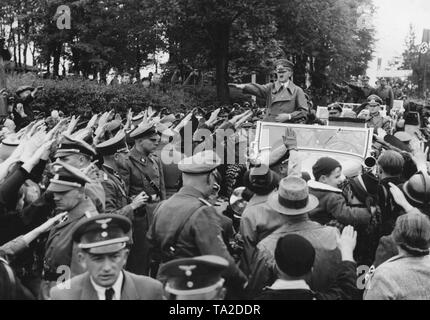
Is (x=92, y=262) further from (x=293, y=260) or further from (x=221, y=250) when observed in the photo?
(x=293, y=260)

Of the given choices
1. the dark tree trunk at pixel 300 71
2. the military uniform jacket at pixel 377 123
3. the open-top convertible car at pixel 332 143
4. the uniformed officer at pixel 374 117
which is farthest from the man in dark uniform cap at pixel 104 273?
the dark tree trunk at pixel 300 71

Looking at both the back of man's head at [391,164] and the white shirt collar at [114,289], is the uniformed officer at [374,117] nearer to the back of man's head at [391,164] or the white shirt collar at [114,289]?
the back of man's head at [391,164]

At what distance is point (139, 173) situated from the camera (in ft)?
20.7

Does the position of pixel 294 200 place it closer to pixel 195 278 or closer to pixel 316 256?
pixel 316 256

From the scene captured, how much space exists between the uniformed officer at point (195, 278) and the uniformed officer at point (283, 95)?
6151 millimetres

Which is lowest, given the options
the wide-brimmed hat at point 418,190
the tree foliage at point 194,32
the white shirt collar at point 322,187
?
the white shirt collar at point 322,187

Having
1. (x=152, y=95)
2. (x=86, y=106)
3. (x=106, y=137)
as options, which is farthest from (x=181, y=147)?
(x=152, y=95)

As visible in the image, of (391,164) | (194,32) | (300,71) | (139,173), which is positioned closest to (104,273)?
(391,164)

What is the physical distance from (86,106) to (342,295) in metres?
16.4

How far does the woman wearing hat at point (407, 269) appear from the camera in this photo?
3510mm

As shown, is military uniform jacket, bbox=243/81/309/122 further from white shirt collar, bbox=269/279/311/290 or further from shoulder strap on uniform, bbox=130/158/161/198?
white shirt collar, bbox=269/279/311/290

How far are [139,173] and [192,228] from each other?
244cm

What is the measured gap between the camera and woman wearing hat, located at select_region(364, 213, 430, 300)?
3510 mm

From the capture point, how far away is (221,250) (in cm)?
390
